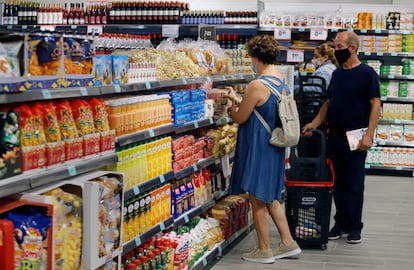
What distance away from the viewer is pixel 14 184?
332cm

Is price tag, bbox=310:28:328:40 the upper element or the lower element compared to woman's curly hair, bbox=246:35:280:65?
upper

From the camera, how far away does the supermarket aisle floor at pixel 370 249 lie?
6352 mm

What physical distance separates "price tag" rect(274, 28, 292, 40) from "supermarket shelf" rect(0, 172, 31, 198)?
8.22 meters

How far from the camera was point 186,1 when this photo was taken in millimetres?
11797

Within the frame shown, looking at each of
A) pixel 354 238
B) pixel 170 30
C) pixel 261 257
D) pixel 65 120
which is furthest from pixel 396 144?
pixel 65 120

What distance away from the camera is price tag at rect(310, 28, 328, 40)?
36.7 ft

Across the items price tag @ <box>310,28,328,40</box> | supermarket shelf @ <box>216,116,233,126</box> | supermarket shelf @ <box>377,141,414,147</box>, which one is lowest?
supermarket shelf @ <box>377,141,414,147</box>

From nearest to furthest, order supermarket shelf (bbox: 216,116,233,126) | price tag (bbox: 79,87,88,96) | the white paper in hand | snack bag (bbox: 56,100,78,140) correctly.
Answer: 1. snack bag (bbox: 56,100,78,140)
2. price tag (bbox: 79,87,88,96)
3. supermarket shelf (bbox: 216,116,233,126)
4. the white paper in hand

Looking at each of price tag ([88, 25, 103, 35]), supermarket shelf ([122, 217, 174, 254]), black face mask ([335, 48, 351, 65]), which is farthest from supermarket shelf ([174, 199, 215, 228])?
price tag ([88, 25, 103, 35])

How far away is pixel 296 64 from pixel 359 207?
4640mm

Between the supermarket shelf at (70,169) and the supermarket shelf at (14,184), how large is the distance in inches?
1.4

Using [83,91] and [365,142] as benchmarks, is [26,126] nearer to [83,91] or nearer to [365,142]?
[83,91]

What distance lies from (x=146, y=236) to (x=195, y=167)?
3.82ft

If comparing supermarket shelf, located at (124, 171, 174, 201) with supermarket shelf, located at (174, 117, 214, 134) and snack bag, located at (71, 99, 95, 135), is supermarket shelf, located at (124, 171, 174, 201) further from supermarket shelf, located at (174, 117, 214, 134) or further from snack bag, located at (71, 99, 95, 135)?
snack bag, located at (71, 99, 95, 135)
